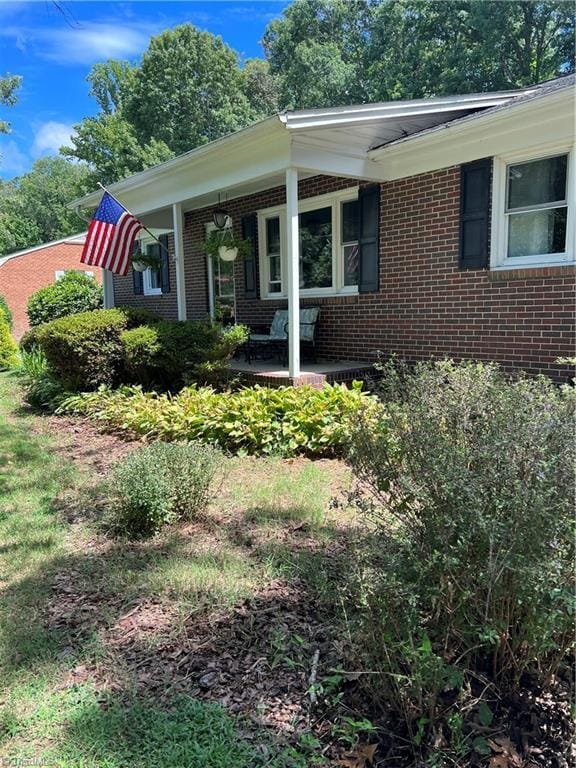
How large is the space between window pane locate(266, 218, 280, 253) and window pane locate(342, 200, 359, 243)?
171cm

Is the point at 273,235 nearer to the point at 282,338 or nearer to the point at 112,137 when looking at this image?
the point at 282,338

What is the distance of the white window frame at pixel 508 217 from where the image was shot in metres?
5.83

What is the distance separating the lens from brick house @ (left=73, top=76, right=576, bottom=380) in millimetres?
6066

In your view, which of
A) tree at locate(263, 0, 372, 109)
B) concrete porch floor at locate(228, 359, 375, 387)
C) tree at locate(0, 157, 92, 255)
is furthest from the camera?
tree at locate(0, 157, 92, 255)

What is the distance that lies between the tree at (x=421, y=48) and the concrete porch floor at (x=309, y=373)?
1753 cm

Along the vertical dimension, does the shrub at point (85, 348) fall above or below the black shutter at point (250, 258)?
below

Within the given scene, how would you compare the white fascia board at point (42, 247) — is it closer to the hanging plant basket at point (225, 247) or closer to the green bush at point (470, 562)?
the hanging plant basket at point (225, 247)

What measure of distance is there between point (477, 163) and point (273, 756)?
6595mm

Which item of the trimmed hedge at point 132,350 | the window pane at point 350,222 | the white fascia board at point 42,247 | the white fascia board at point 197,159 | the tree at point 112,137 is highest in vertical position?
the tree at point 112,137

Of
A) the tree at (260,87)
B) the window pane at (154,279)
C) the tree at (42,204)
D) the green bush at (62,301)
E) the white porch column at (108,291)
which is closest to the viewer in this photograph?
the white porch column at (108,291)

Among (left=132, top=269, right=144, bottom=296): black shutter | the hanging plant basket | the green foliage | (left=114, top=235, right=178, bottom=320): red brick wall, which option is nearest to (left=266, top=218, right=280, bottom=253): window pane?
the hanging plant basket

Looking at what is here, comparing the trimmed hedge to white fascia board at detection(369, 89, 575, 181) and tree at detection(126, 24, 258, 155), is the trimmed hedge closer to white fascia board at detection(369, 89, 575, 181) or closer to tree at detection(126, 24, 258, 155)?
white fascia board at detection(369, 89, 575, 181)

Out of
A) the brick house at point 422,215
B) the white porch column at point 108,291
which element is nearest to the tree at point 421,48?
the brick house at point 422,215

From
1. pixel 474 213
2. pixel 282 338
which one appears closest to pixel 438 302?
pixel 474 213
